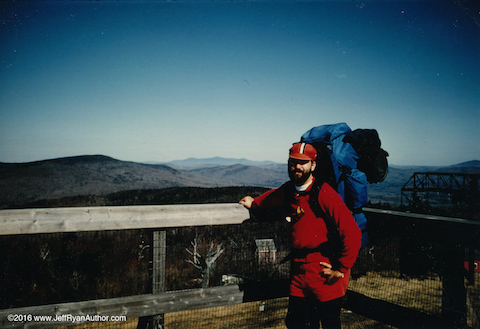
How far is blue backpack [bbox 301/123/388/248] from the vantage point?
1.79 m

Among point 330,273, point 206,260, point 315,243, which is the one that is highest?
point 315,243

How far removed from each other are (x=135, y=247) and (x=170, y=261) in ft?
7.28

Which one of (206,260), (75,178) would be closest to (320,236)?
(206,260)

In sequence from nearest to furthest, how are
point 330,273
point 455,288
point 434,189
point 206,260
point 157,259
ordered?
1. point 330,273
2. point 157,259
3. point 455,288
4. point 206,260
5. point 434,189

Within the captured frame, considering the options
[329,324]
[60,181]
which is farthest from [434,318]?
[60,181]

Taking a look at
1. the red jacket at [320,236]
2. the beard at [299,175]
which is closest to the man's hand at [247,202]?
the red jacket at [320,236]

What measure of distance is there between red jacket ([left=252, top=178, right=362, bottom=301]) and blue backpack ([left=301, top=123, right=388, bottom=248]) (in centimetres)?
11

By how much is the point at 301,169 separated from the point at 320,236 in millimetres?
458

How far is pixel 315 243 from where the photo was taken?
1.80 m

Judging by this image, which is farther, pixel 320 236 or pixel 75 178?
pixel 75 178

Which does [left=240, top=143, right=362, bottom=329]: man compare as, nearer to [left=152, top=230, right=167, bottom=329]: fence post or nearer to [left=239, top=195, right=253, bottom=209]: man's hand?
[left=239, top=195, right=253, bottom=209]: man's hand

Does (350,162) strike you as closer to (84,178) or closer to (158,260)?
(158,260)

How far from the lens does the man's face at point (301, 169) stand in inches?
70.0

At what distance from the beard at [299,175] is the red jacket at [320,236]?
9 centimetres
